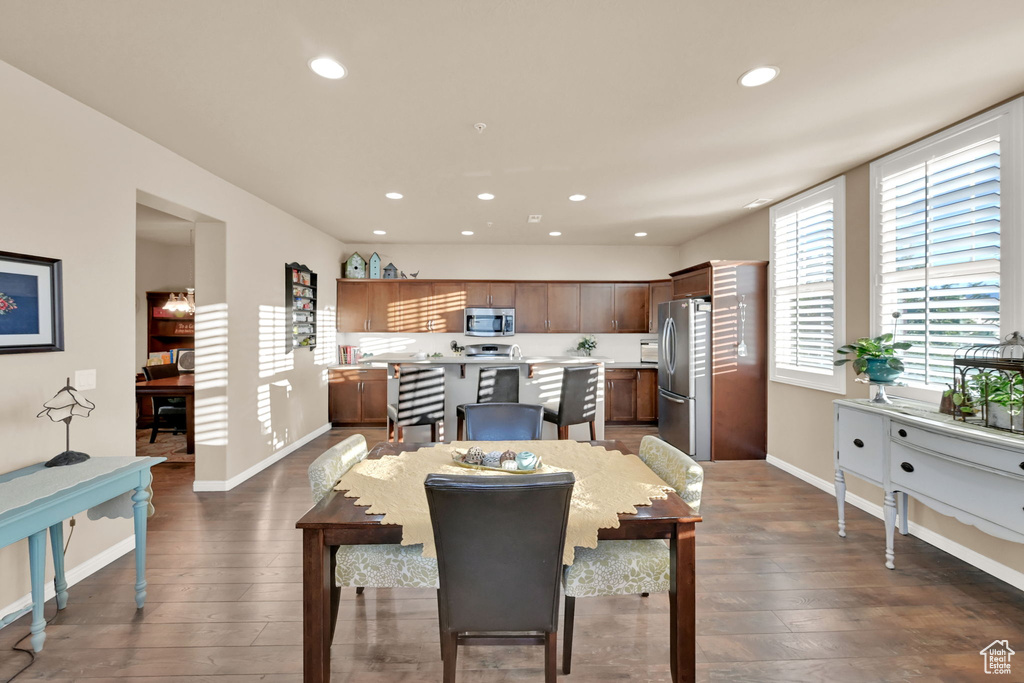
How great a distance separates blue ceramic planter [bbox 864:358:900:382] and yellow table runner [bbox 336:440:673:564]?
194 cm

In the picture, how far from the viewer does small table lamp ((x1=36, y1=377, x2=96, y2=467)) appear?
2260 mm

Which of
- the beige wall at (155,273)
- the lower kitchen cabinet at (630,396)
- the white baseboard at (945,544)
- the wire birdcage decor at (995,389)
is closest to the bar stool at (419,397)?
the lower kitchen cabinet at (630,396)

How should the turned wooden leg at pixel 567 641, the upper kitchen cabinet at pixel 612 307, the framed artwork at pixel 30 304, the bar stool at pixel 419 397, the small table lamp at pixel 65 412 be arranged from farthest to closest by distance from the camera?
1. the upper kitchen cabinet at pixel 612 307
2. the bar stool at pixel 419 397
3. the small table lamp at pixel 65 412
4. the framed artwork at pixel 30 304
5. the turned wooden leg at pixel 567 641

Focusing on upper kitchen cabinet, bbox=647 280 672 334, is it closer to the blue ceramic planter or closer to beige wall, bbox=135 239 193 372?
the blue ceramic planter

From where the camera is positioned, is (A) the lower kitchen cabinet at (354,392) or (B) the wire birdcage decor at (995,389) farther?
(A) the lower kitchen cabinet at (354,392)

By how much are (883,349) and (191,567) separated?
14.6ft

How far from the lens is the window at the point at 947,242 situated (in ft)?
8.29

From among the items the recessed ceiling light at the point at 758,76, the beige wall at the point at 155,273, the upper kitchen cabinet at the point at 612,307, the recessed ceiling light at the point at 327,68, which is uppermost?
the recessed ceiling light at the point at 327,68

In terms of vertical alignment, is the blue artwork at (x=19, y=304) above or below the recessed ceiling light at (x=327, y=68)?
below

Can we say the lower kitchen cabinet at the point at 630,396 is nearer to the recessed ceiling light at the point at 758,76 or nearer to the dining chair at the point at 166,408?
the recessed ceiling light at the point at 758,76

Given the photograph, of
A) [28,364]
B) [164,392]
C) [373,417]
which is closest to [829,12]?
[28,364]

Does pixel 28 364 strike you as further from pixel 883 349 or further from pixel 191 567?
pixel 883 349

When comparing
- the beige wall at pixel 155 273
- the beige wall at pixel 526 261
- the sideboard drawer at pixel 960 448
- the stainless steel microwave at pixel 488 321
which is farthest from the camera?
the beige wall at pixel 526 261

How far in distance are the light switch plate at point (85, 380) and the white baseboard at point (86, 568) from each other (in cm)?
97
